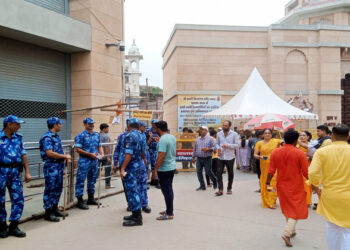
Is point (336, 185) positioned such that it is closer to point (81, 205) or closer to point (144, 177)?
point (144, 177)

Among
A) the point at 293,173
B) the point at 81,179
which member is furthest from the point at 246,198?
the point at 81,179

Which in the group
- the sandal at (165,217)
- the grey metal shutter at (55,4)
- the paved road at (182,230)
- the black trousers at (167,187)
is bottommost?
the paved road at (182,230)

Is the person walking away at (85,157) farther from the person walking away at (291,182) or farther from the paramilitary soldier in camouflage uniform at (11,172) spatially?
the person walking away at (291,182)

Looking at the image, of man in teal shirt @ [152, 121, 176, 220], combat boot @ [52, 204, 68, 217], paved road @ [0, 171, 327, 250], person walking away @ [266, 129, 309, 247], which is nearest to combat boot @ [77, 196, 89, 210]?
paved road @ [0, 171, 327, 250]

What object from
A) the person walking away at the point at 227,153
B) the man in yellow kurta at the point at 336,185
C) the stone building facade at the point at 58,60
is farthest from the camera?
the stone building facade at the point at 58,60

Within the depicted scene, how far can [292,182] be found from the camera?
477 centimetres

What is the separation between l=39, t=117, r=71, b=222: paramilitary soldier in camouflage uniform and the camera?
559cm

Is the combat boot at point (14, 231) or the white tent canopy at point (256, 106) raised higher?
the white tent canopy at point (256, 106)

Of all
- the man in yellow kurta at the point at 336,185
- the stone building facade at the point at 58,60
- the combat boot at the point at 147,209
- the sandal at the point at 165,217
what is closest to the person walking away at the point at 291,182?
the man in yellow kurta at the point at 336,185

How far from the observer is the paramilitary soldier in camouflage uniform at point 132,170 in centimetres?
546

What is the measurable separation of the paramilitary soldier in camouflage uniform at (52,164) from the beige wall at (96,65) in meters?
5.42

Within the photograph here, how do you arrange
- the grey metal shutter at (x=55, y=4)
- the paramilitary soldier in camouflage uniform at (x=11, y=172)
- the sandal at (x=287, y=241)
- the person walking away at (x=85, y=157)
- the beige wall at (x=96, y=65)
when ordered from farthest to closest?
the beige wall at (x=96, y=65) → the grey metal shutter at (x=55, y=4) → the person walking away at (x=85, y=157) → the paramilitary soldier in camouflage uniform at (x=11, y=172) → the sandal at (x=287, y=241)

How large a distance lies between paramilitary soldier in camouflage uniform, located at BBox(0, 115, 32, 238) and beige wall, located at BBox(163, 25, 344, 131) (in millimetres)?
16071

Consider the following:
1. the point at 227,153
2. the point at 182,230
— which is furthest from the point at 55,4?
the point at 182,230
